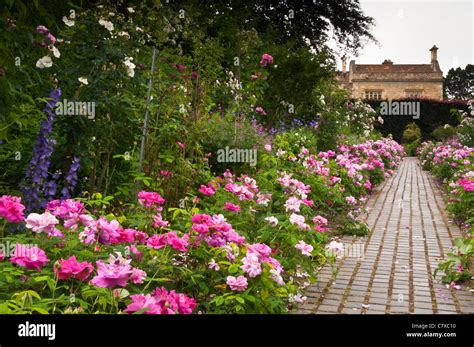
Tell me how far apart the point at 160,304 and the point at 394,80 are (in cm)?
3420

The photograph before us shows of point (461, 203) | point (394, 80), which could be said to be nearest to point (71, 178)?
point (461, 203)

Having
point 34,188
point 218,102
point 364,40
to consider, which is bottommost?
point 34,188

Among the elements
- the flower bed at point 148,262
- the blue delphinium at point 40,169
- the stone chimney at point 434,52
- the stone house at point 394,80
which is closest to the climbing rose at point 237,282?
the flower bed at point 148,262

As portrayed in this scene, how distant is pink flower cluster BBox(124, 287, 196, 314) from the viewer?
6.96ft

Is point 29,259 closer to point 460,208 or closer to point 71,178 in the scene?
point 71,178

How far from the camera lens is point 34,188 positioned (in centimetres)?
394

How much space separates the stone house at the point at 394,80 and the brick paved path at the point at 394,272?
25404 millimetres

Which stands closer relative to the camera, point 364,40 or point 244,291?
point 244,291

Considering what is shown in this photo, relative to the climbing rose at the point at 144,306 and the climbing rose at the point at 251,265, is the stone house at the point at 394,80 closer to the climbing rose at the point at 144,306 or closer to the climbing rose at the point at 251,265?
the climbing rose at the point at 251,265
